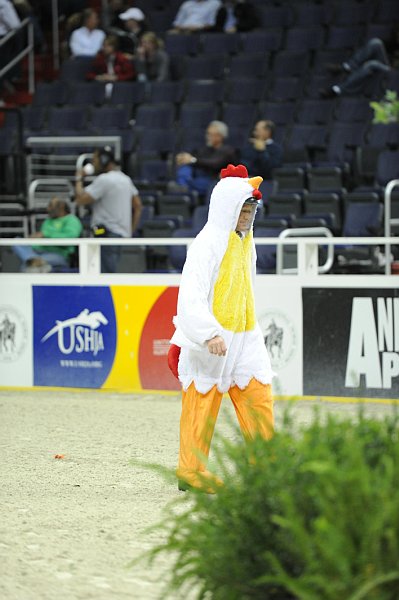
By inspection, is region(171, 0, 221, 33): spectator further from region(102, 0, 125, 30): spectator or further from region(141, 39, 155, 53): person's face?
region(141, 39, 155, 53): person's face

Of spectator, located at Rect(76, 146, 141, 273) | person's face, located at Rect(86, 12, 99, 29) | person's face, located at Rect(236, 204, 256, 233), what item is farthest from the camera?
person's face, located at Rect(86, 12, 99, 29)

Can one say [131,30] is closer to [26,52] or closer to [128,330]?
[26,52]

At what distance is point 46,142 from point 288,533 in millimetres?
14960

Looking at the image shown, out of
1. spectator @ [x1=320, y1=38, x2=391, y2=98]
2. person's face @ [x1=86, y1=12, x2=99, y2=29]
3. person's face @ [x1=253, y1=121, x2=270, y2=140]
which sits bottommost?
person's face @ [x1=253, y1=121, x2=270, y2=140]

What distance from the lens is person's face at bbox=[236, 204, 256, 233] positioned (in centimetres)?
783

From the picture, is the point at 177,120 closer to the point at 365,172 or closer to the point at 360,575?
the point at 365,172

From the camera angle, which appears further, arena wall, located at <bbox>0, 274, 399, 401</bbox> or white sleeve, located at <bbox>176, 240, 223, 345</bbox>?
arena wall, located at <bbox>0, 274, 399, 401</bbox>

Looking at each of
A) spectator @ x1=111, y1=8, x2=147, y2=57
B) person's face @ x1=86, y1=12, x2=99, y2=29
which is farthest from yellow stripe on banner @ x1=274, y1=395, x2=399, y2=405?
Answer: person's face @ x1=86, y1=12, x2=99, y2=29

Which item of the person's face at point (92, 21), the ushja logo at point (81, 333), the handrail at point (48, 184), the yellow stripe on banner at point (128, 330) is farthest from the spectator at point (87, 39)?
the yellow stripe on banner at point (128, 330)

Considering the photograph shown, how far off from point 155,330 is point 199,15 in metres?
9.60

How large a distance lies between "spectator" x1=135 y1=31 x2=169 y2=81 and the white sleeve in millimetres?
12614

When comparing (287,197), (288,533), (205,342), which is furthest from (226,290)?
(287,197)

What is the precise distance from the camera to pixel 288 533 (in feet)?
13.5

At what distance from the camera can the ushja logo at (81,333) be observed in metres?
13.1
